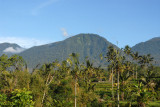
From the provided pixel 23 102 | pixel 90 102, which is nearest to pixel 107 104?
pixel 90 102

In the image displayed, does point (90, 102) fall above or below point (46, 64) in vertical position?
below

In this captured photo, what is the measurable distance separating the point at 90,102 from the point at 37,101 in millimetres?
13344

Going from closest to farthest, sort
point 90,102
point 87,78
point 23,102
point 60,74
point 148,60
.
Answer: point 23,102 < point 90,102 < point 60,74 < point 87,78 < point 148,60

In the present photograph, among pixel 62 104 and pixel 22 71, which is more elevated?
pixel 22 71

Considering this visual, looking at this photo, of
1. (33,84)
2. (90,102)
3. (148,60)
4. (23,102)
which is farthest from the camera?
(148,60)

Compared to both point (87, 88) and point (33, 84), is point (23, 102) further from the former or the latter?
point (87, 88)

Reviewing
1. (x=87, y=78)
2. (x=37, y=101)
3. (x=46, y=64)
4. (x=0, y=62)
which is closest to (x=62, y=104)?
(x=37, y=101)

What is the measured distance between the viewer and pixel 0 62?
187 feet

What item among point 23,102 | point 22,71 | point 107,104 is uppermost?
point 22,71

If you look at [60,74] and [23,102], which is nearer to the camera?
[23,102]

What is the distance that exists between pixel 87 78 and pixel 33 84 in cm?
2154

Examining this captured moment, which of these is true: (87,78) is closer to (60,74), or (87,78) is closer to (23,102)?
(60,74)

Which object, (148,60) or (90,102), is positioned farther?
(148,60)

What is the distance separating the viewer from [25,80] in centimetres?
3331
